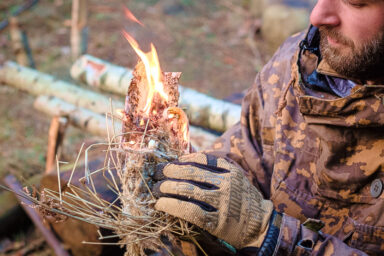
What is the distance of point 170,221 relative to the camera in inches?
70.6

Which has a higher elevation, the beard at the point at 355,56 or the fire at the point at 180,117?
the beard at the point at 355,56

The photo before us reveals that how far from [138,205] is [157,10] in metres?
8.15

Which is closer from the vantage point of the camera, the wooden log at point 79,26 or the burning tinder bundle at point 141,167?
the burning tinder bundle at point 141,167

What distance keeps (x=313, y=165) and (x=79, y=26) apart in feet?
18.9

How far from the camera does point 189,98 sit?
14.3 ft

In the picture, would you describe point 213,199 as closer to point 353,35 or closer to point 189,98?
point 353,35

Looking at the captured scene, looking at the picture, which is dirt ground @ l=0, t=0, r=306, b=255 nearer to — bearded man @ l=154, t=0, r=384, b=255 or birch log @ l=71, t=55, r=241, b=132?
birch log @ l=71, t=55, r=241, b=132

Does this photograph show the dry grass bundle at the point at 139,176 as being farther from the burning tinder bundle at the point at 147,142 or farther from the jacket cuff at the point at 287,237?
the jacket cuff at the point at 287,237

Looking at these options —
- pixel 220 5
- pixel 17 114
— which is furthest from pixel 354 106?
pixel 220 5

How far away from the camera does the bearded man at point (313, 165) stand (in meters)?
1.78

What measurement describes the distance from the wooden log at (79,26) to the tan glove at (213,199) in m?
5.47

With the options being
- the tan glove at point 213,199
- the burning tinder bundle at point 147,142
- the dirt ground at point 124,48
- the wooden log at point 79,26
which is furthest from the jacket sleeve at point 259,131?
the wooden log at point 79,26

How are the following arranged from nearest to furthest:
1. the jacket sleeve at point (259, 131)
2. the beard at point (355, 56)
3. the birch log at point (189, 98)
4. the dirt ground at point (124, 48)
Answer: the beard at point (355, 56)
the jacket sleeve at point (259, 131)
the birch log at point (189, 98)
the dirt ground at point (124, 48)

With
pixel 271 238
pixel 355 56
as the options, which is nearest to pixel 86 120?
pixel 271 238
